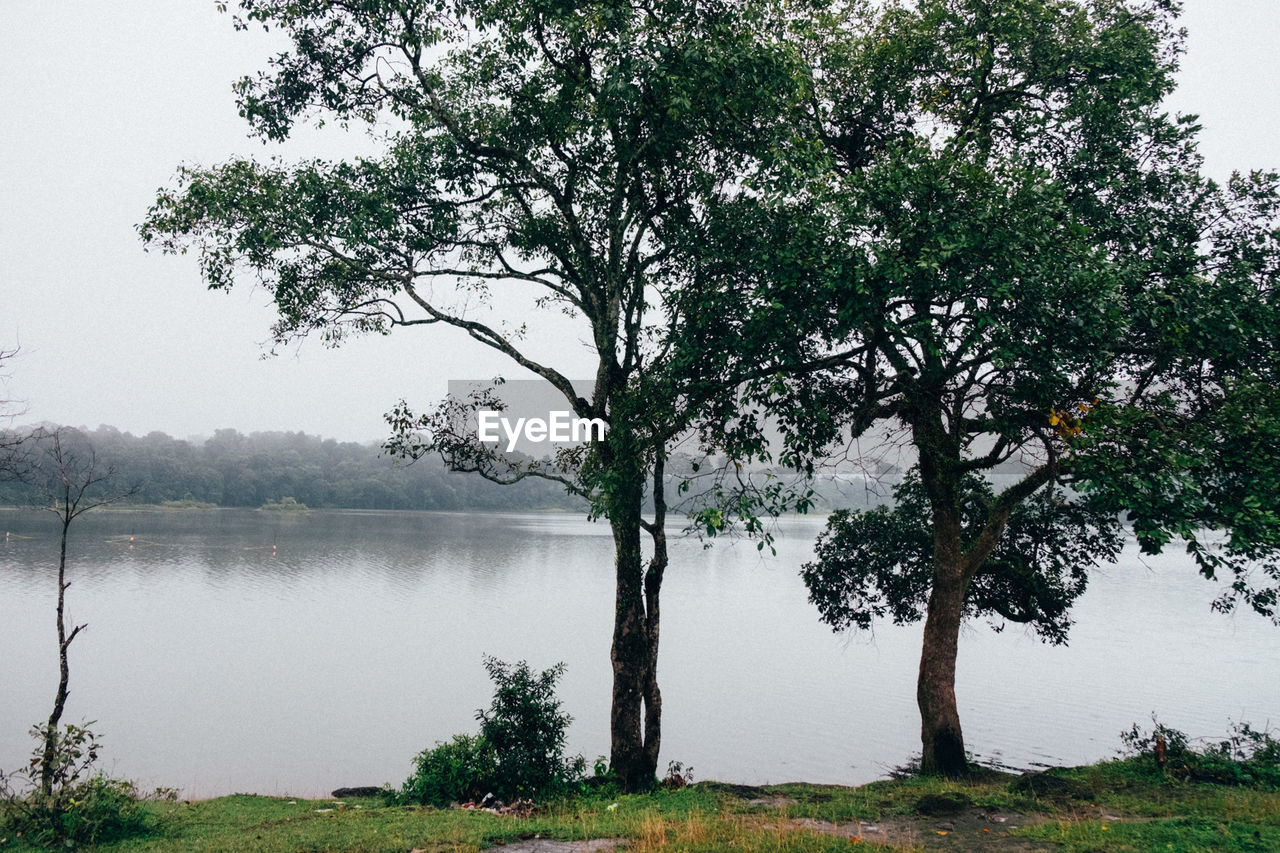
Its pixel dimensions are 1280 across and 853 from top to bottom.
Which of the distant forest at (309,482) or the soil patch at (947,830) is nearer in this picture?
the soil patch at (947,830)

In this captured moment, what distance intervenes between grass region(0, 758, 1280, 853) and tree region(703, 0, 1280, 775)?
263cm

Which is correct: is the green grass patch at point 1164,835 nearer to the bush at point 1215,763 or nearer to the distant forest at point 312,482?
the bush at point 1215,763

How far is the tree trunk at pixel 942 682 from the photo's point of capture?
13055 millimetres

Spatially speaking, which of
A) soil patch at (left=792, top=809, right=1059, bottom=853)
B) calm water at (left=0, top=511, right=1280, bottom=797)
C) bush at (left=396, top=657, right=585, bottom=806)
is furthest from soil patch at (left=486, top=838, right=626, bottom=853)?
bush at (left=396, top=657, right=585, bottom=806)

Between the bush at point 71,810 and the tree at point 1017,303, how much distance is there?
8824 millimetres

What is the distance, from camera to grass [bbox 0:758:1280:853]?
25.1 feet

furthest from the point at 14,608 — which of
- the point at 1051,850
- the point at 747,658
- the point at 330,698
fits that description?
the point at 1051,850

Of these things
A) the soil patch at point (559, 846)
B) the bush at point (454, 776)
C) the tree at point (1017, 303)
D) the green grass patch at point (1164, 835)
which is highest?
the tree at point (1017, 303)

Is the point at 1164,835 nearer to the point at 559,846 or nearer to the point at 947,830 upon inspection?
the point at 947,830

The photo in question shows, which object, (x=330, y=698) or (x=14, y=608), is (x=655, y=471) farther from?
(x=14, y=608)

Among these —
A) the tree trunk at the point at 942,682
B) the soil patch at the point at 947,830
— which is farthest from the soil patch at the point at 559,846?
the tree trunk at the point at 942,682

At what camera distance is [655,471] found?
12891mm

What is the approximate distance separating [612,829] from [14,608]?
34967 millimetres

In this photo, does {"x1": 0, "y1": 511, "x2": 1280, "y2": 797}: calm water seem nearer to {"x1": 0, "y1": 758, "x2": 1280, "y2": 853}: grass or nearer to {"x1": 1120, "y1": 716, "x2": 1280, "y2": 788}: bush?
{"x1": 0, "y1": 758, "x2": 1280, "y2": 853}: grass
